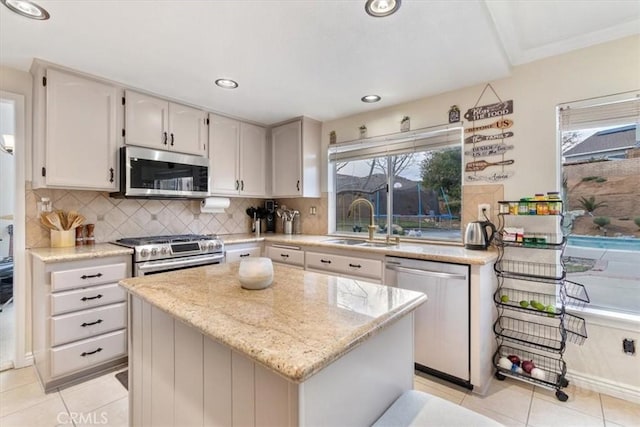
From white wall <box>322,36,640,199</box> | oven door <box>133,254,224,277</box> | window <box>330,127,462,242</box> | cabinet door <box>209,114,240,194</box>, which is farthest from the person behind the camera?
cabinet door <box>209,114,240,194</box>

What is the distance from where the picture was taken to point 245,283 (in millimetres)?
1254

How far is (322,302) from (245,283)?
35cm

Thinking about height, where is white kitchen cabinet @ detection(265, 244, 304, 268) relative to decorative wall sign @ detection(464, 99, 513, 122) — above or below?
below

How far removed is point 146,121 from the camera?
8.88 feet

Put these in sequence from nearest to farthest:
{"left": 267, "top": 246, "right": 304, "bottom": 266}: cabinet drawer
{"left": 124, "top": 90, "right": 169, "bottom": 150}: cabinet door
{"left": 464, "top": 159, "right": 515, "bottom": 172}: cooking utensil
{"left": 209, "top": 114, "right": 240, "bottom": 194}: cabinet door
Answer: {"left": 464, "top": 159, "right": 515, "bottom": 172}: cooking utensil
{"left": 124, "top": 90, "right": 169, "bottom": 150}: cabinet door
{"left": 267, "top": 246, "right": 304, "bottom": 266}: cabinet drawer
{"left": 209, "top": 114, "right": 240, "bottom": 194}: cabinet door

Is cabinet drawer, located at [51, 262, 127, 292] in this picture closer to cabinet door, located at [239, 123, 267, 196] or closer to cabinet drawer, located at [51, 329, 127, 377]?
cabinet drawer, located at [51, 329, 127, 377]

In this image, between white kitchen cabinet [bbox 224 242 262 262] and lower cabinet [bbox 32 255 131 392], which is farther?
white kitchen cabinet [bbox 224 242 262 262]

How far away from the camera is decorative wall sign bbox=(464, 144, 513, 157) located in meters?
2.42

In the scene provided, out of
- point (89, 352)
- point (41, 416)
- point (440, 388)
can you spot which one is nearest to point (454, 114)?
point (440, 388)

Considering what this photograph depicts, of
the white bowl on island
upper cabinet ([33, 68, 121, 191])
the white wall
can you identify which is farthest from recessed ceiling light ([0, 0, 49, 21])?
the white wall

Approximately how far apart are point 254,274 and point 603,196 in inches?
96.1

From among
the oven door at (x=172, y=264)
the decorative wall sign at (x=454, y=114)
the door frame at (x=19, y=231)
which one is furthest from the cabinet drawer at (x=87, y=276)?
the decorative wall sign at (x=454, y=114)

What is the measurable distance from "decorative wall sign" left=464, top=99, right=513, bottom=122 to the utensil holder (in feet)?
11.1

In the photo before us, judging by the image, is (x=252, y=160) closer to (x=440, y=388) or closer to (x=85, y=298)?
(x=85, y=298)
